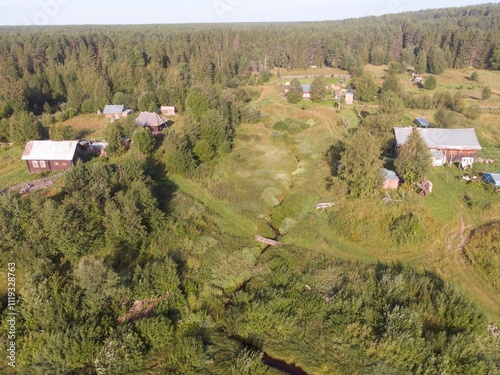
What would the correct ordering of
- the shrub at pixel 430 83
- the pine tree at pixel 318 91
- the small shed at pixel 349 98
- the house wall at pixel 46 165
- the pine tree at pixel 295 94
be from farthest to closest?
1. the shrub at pixel 430 83
2. the pine tree at pixel 295 94
3. the pine tree at pixel 318 91
4. the small shed at pixel 349 98
5. the house wall at pixel 46 165

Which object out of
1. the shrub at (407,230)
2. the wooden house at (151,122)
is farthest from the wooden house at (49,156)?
the shrub at (407,230)

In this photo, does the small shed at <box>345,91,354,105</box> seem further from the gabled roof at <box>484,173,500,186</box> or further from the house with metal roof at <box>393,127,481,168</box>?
the gabled roof at <box>484,173,500,186</box>

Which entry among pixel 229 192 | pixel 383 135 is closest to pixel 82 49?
pixel 229 192

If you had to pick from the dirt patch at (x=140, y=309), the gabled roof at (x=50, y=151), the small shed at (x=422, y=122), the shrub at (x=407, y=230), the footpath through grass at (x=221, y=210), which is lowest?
the dirt patch at (x=140, y=309)

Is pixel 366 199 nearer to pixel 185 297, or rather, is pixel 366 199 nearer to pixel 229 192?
pixel 229 192

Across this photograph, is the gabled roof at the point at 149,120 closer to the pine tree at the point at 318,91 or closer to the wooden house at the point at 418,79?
the pine tree at the point at 318,91
